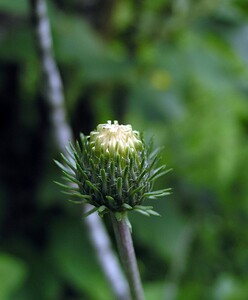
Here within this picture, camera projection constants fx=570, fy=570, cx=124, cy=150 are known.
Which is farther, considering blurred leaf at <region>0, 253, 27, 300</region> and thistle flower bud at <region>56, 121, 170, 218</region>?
blurred leaf at <region>0, 253, 27, 300</region>

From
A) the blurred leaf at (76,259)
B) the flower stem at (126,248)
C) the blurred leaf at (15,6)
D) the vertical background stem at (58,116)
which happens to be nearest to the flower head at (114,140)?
the flower stem at (126,248)

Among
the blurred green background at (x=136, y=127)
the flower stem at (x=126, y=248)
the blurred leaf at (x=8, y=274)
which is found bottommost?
the flower stem at (x=126, y=248)

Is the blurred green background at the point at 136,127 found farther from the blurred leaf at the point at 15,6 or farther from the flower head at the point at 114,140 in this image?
the flower head at the point at 114,140

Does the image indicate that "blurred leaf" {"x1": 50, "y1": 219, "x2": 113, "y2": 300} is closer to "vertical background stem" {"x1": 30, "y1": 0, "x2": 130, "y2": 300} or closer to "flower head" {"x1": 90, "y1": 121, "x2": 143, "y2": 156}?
"vertical background stem" {"x1": 30, "y1": 0, "x2": 130, "y2": 300}

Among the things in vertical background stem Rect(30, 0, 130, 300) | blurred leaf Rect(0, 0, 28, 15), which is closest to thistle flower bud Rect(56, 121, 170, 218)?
vertical background stem Rect(30, 0, 130, 300)

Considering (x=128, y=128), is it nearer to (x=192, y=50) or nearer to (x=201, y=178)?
(x=192, y=50)

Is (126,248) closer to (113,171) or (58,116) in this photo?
(113,171)

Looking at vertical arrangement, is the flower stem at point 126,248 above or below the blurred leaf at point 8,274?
below

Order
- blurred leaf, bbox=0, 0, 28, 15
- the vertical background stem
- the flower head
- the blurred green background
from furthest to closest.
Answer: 1. the blurred green background
2. blurred leaf, bbox=0, 0, 28, 15
3. the vertical background stem
4. the flower head
